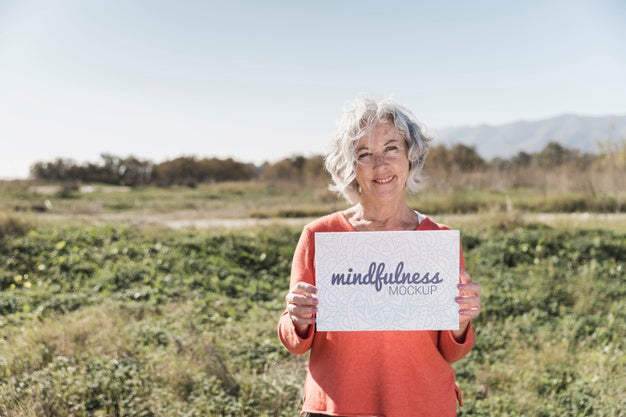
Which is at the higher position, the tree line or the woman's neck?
the tree line

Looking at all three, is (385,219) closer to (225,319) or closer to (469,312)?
(469,312)

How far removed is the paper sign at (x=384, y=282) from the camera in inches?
71.7

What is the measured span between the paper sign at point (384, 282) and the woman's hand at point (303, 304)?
1.3 inches

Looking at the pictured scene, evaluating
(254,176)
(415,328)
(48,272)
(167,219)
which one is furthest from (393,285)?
(254,176)

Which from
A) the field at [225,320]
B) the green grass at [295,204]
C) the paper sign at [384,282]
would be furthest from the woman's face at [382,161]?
the green grass at [295,204]

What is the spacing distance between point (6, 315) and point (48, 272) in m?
1.52

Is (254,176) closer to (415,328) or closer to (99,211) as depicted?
(99,211)

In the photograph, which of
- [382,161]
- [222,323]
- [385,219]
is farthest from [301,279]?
[222,323]

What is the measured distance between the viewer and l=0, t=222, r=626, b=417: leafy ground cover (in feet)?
11.6

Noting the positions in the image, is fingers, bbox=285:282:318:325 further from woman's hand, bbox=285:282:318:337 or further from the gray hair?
the gray hair

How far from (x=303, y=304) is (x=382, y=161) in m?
0.62

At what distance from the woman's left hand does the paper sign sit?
22mm

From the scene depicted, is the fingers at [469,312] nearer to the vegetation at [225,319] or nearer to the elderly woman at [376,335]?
the elderly woman at [376,335]

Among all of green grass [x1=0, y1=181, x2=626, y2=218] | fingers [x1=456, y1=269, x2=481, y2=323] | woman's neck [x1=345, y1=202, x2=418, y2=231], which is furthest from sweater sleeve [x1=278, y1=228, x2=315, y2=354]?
green grass [x1=0, y1=181, x2=626, y2=218]
